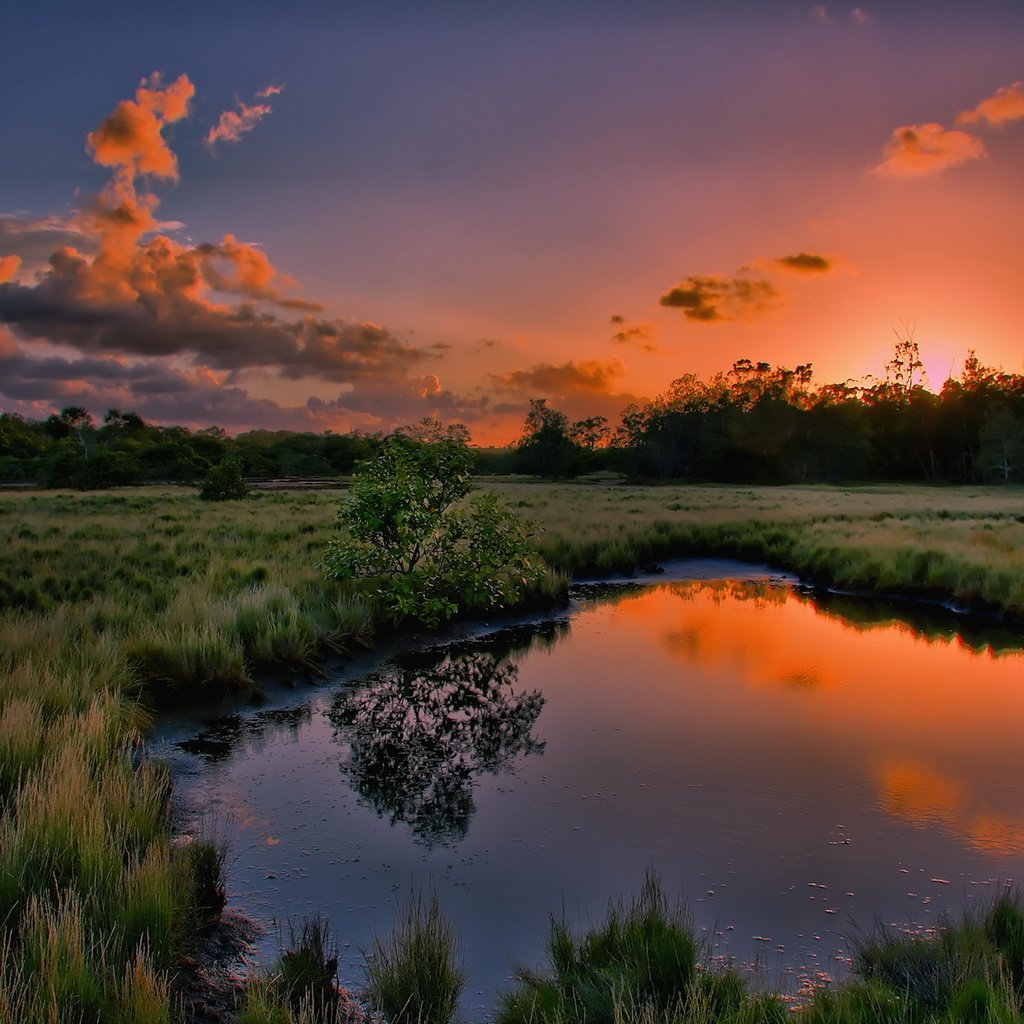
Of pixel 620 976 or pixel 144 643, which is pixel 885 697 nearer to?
pixel 620 976

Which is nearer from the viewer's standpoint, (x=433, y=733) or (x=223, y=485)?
(x=433, y=733)

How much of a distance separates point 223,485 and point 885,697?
38656mm

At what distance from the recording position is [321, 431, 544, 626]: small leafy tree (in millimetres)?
13883

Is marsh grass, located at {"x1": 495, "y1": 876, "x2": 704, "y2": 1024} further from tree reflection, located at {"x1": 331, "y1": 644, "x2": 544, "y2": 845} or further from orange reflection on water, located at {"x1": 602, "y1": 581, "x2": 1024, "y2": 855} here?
orange reflection on water, located at {"x1": 602, "y1": 581, "x2": 1024, "y2": 855}

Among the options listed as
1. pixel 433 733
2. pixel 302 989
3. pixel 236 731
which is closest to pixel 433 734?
pixel 433 733

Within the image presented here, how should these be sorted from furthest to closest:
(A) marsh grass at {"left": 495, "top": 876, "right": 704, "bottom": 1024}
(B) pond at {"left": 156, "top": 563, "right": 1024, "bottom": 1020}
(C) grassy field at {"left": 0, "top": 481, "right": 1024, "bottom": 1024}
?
(B) pond at {"left": 156, "top": 563, "right": 1024, "bottom": 1020} → (C) grassy field at {"left": 0, "top": 481, "right": 1024, "bottom": 1024} → (A) marsh grass at {"left": 495, "top": 876, "right": 704, "bottom": 1024}

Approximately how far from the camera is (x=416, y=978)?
4.09m

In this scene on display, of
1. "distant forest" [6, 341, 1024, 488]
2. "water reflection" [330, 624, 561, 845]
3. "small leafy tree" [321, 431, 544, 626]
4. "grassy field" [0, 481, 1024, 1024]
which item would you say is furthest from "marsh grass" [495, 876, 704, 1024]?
"distant forest" [6, 341, 1024, 488]

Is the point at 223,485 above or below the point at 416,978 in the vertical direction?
above

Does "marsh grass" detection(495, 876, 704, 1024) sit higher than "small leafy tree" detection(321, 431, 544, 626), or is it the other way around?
"small leafy tree" detection(321, 431, 544, 626)

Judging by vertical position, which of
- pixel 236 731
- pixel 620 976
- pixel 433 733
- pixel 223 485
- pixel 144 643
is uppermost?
pixel 223 485

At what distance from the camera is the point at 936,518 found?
32.1 m

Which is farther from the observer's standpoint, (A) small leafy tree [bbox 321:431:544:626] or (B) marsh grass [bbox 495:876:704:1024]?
(A) small leafy tree [bbox 321:431:544:626]

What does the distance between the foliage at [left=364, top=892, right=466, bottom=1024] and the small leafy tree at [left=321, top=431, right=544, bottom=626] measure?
8.89m
